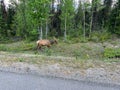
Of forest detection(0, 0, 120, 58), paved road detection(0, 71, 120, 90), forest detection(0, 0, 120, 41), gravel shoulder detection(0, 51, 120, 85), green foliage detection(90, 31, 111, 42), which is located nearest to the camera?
paved road detection(0, 71, 120, 90)

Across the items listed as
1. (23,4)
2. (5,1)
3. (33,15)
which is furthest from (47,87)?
(5,1)

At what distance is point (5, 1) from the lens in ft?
155

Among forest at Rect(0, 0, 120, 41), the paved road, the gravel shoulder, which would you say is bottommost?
the gravel shoulder

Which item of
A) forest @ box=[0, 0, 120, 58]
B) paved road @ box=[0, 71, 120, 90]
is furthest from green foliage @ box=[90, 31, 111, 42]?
paved road @ box=[0, 71, 120, 90]

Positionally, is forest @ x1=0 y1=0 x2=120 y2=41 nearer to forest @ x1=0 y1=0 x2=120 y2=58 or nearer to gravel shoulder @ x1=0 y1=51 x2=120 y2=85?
forest @ x1=0 y1=0 x2=120 y2=58

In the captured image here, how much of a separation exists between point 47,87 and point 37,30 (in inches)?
1066

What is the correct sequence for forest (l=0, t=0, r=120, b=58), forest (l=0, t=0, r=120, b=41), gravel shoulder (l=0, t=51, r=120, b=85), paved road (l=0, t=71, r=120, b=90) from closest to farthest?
1. paved road (l=0, t=71, r=120, b=90)
2. gravel shoulder (l=0, t=51, r=120, b=85)
3. forest (l=0, t=0, r=120, b=58)
4. forest (l=0, t=0, r=120, b=41)

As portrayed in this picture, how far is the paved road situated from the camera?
7461 millimetres

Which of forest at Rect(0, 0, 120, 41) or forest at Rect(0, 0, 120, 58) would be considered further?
forest at Rect(0, 0, 120, 41)

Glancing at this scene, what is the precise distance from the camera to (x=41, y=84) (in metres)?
7.90

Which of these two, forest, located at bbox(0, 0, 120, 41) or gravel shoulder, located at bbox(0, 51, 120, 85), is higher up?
forest, located at bbox(0, 0, 120, 41)

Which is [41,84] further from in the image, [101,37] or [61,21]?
[61,21]

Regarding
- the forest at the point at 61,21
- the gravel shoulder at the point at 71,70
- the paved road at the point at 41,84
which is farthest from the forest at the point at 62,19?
the paved road at the point at 41,84

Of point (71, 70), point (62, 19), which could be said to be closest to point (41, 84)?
point (71, 70)
